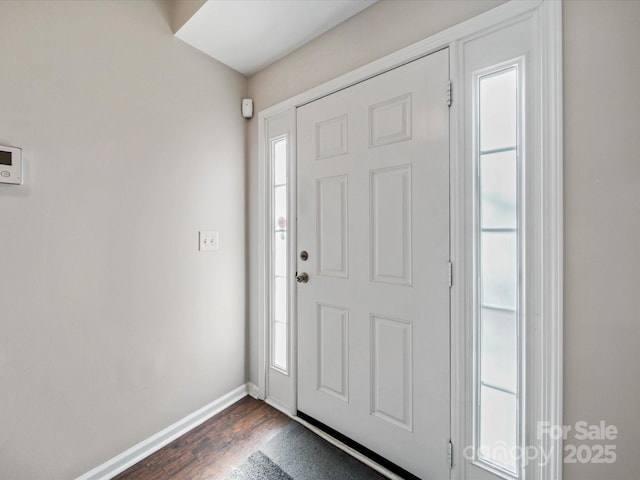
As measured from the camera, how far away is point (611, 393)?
0.86m

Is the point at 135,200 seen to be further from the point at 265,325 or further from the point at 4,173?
the point at 265,325

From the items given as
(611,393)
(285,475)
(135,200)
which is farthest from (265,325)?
(611,393)

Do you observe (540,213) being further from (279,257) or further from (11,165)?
(11,165)

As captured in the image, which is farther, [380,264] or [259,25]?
[259,25]

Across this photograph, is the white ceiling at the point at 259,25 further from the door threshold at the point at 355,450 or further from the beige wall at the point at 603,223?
the door threshold at the point at 355,450

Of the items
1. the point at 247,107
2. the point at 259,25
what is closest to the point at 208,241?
the point at 247,107

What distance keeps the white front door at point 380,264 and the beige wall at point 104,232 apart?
2.19 ft

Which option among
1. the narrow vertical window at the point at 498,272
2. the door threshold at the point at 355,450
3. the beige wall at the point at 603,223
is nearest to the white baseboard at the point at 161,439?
the door threshold at the point at 355,450

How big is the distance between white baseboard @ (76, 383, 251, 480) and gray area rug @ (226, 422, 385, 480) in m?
0.49

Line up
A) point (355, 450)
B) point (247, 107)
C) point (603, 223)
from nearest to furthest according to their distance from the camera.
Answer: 1. point (603, 223)
2. point (355, 450)
3. point (247, 107)

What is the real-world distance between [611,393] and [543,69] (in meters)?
1.11

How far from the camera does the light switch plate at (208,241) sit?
5.67 ft

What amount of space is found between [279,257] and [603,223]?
157 cm

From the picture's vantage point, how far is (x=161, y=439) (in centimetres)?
151
